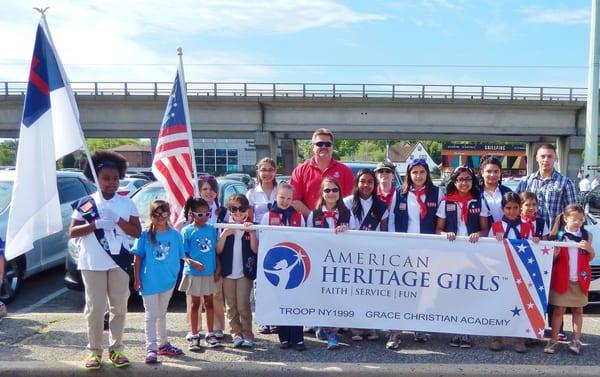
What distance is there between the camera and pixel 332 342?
15.6 feet

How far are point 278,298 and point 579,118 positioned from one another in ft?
120

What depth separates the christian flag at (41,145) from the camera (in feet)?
13.6

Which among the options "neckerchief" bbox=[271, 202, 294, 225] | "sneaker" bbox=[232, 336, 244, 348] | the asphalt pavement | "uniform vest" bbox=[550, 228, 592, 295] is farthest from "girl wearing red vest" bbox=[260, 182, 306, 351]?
"uniform vest" bbox=[550, 228, 592, 295]

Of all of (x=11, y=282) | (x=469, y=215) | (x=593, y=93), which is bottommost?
(x=11, y=282)

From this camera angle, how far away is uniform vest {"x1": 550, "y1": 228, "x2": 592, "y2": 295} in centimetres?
464

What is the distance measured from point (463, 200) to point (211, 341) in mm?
2630

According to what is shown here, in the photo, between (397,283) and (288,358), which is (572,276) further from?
(288,358)

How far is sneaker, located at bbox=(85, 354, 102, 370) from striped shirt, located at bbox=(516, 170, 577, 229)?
424 centimetres

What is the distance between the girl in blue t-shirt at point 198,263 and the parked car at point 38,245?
3.11m

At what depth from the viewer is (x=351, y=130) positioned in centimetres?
3600

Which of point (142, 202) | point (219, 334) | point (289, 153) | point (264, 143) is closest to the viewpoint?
point (219, 334)

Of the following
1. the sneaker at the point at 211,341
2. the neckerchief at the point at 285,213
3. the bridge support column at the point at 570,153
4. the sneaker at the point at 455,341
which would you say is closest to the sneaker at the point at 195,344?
the sneaker at the point at 211,341

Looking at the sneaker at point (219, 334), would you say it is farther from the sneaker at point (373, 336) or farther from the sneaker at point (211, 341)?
the sneaker at point (373, 336)

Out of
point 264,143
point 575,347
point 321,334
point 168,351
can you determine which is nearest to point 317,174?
point 321,334
